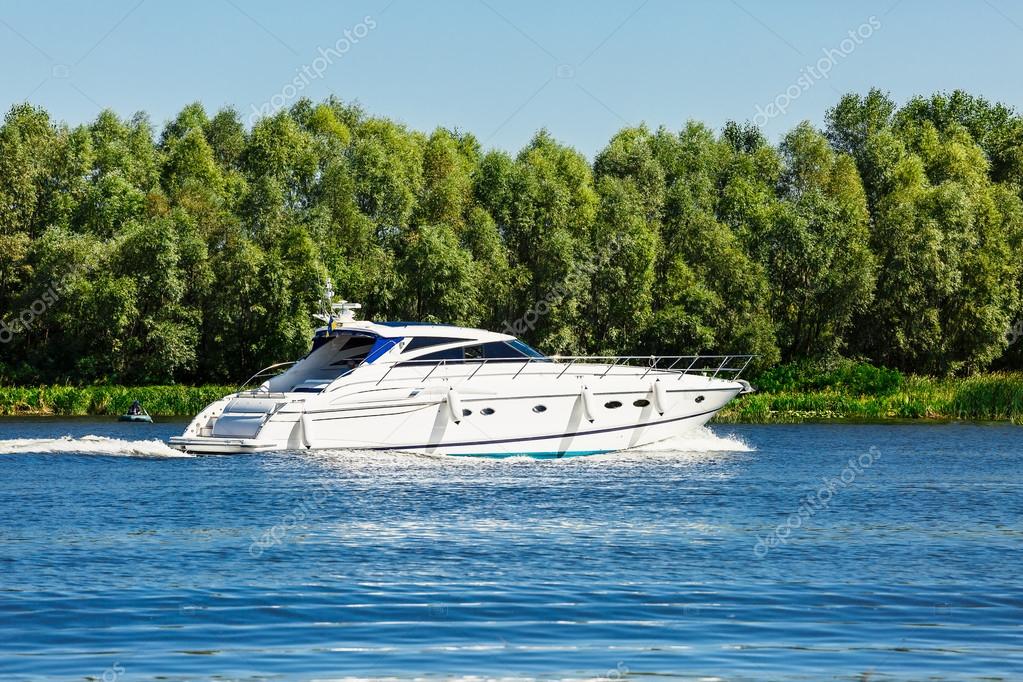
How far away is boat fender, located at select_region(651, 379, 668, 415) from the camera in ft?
116

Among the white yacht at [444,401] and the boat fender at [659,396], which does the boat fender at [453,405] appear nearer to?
the white yacht at [444,401]

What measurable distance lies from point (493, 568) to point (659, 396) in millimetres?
17618

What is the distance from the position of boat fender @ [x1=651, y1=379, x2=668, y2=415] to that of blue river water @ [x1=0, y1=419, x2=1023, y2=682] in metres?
3.23

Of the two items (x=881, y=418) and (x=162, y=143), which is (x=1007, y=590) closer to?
(x=881, y=418)

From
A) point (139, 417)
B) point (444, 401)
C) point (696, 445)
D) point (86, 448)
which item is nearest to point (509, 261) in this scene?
point (139, 417)

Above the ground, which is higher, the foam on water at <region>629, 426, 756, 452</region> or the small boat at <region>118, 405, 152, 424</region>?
the small boat at <region>118, 405, 152, 424</region>

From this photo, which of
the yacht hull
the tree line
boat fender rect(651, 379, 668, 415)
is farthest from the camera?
the tree line

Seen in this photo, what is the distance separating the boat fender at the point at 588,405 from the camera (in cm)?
3422

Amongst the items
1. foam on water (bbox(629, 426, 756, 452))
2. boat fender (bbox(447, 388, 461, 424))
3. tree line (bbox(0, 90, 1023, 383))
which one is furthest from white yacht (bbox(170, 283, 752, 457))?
tree line (bbox(0, 90, 1023, 383))

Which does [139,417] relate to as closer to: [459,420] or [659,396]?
[459,420]

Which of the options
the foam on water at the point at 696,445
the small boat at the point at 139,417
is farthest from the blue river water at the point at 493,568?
the small boat at the point at 139,417

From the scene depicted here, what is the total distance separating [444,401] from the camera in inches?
1309

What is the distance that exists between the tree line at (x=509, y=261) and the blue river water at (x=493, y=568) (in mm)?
34312

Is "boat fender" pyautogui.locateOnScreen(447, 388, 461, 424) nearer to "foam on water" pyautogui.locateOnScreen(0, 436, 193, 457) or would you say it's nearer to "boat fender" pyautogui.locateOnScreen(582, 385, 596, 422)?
"boat fender" pyautogui.locateOnScreen(582, 385, 596, 422)
